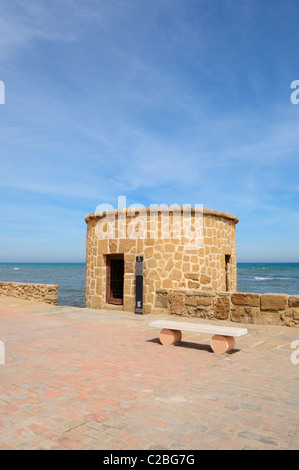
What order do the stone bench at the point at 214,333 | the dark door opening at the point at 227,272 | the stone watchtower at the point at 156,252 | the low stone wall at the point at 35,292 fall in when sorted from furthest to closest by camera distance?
1. the low stone wall at the point at 35,292
2. the dark door opening at the point at 227,272
3. the stone watchtower at the point at 156,252
4. the stone bench at the point at 214,333

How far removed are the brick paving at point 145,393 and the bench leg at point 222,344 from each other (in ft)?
0.44

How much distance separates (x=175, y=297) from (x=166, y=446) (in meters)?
7.18

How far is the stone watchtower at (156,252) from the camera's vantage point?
10.8 metres

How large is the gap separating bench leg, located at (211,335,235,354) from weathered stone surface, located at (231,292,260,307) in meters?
2.66

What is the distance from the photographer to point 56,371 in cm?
489

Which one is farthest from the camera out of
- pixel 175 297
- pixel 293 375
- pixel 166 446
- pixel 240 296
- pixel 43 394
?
pixel 175 297

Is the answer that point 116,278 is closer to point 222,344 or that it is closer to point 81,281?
point 222,344

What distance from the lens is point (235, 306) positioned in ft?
28.8

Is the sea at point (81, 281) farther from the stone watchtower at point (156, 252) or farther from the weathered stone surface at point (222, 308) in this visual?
the weathered stone surface at point (222, 308)

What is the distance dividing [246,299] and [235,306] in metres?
0.36

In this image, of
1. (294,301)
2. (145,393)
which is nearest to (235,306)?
(294,301)

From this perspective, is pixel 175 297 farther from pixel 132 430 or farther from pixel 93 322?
pixel 132 430

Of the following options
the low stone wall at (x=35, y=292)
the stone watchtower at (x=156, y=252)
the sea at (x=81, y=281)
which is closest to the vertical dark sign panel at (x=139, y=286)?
the stone watchtower at (x=156, y=252)

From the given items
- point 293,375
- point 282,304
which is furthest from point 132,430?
point 282,304
